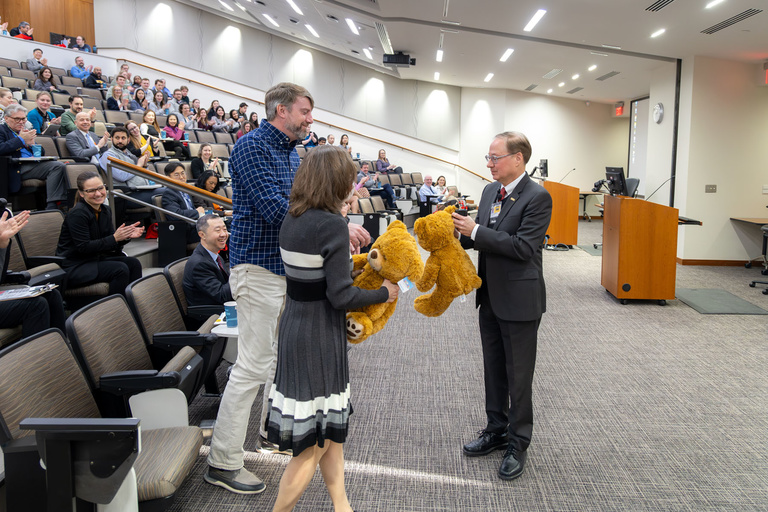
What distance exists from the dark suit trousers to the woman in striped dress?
0.91m

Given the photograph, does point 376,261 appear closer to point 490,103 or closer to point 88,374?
point 88,374

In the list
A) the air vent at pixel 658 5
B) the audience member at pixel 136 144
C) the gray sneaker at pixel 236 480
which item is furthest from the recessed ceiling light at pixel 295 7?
the gray sneaker at pixel 236 480

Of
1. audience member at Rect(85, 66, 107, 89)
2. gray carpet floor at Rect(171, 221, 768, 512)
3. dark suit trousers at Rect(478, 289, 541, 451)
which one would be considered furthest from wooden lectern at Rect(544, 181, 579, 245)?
audience member at Rect(85, 66, 107, 89)

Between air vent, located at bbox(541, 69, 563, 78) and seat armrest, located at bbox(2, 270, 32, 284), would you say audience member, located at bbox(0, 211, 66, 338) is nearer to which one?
→ seat armrest, located at bbox(2, 270, 32, 284)

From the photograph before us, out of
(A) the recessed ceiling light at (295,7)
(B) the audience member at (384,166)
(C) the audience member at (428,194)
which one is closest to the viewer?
(A) the recessed ceiling light at (295,7)

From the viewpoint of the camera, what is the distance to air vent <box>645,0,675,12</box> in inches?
234

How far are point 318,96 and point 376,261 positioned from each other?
1555 centimetres

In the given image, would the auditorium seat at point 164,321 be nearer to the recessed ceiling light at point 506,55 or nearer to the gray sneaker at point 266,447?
the gray sneaker at point 266,447

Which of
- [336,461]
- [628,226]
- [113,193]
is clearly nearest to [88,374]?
[336,461]

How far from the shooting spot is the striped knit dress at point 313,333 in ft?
5.96

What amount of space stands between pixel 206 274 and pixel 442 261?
5.65 ft

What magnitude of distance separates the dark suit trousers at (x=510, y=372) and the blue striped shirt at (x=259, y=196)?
1.07 meters

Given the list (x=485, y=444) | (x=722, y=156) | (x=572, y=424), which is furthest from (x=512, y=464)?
(x=722, y=156)

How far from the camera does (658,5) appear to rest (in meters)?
6.07
